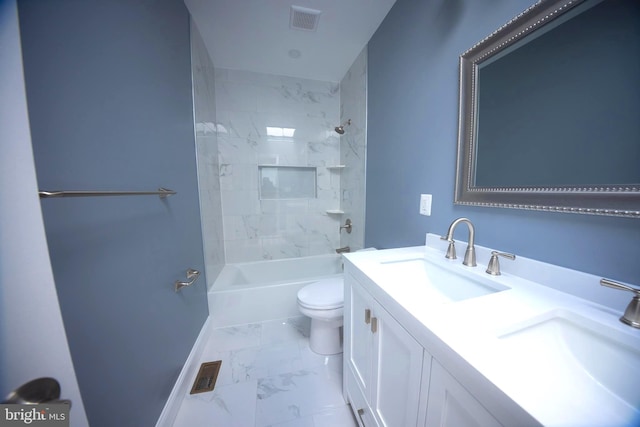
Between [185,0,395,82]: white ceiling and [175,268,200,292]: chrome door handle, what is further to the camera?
[185,0,395,82]: white ceiling

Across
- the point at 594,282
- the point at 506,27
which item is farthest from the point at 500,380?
the point at 506,27

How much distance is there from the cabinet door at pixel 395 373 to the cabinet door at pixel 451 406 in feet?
0.14

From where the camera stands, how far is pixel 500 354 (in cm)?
39

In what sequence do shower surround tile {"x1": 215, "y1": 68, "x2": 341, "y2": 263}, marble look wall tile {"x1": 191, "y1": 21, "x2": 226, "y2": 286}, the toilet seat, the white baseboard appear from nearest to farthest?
1. the white baseboard
2. the toilet seat
3. marble look wall tile {"x1": 191, "y1": 21, "x2": 226, "y2": 286}
4. shower surround tile {"x1": 215, "y1": 68, "x2": 341, "y2": 263}

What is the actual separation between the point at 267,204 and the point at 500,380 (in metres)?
2.21

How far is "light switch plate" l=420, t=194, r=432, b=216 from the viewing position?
1.09 metres

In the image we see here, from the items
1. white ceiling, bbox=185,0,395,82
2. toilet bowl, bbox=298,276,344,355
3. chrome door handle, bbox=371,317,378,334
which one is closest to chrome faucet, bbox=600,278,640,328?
chrome door handle, bbox=371,317,378,334

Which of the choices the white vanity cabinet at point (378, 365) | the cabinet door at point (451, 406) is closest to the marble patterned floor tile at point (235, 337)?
the white vanity cabinet at point (378, 365)

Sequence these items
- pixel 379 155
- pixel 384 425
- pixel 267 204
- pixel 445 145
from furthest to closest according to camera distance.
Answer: pixel 267 204 < pixel 379 155 < pixel 445 145 < pixel 384 425

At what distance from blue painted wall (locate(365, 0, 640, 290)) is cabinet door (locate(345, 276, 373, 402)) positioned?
547 mm

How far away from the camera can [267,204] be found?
2301 mm

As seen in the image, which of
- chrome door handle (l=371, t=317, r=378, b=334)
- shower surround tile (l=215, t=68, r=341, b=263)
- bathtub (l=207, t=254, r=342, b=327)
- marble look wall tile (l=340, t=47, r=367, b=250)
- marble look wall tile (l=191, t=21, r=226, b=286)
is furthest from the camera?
shower surround tile (l=215, t=68, r=341, b=263)

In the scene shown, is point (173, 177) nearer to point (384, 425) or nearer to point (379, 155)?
point (379, 155)

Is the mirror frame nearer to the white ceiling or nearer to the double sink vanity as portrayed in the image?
the double sink vanity
